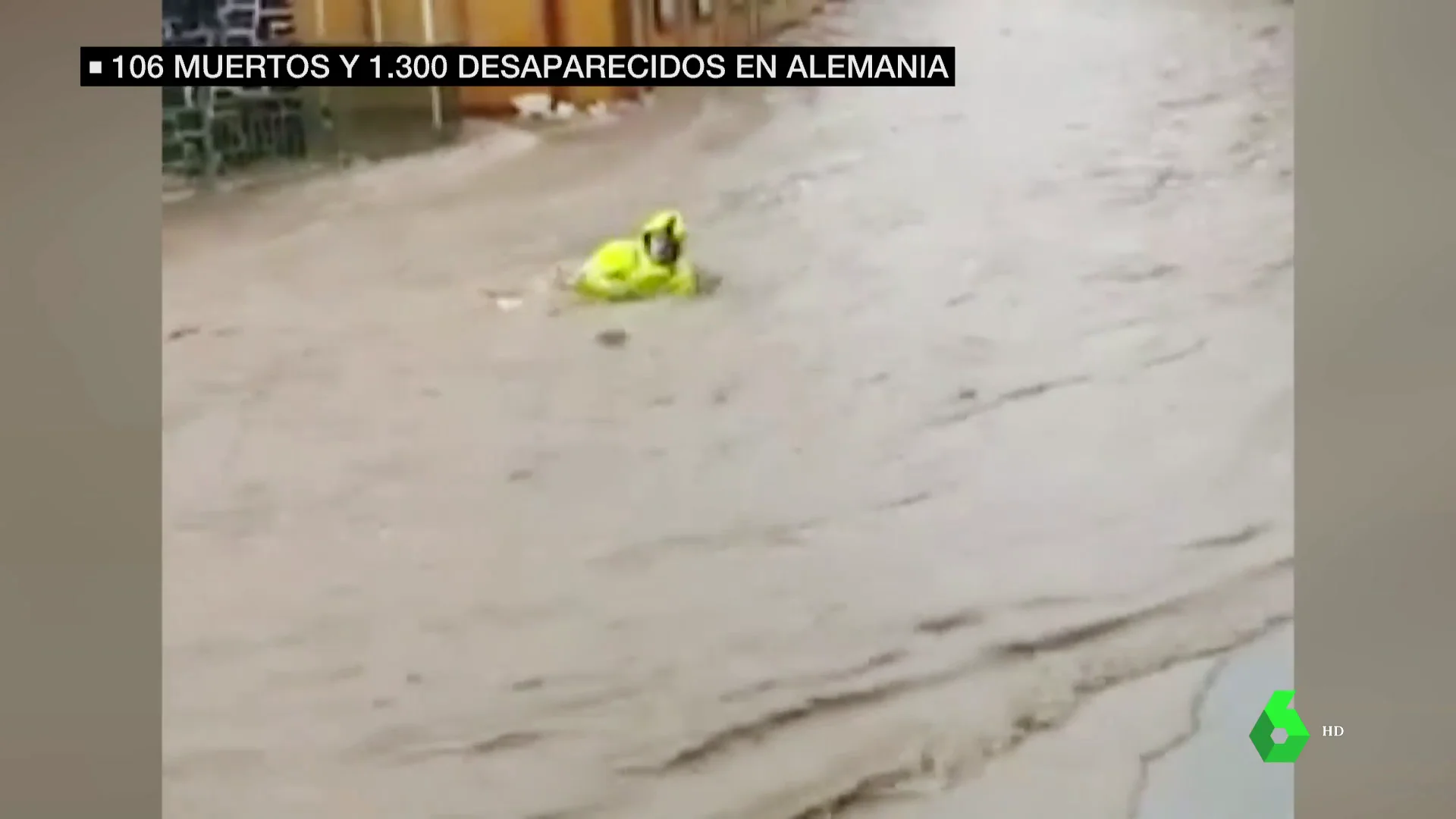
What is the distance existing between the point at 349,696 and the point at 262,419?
1.06ft

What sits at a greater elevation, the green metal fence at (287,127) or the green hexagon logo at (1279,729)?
the green metal fence at (287,127)

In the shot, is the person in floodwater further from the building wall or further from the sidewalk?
the sidewalk

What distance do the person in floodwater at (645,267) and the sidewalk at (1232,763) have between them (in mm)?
791

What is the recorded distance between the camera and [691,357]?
1561mm

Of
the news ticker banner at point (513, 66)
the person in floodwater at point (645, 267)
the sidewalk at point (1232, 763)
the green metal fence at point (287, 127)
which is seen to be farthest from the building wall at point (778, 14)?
the sidewalk at point (1232, 763)

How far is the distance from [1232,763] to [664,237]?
3.01 ft

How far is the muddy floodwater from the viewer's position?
149 centimetres

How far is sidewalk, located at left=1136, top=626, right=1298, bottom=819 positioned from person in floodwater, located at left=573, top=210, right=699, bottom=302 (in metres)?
0.79

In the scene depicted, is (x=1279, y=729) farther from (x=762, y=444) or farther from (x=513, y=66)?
(x=513, y=66)

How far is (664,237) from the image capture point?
1563mm

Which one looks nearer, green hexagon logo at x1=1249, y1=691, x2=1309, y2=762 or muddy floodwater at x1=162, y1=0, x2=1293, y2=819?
muddy floodwater at x1=162, y1=0, x2=1293, y2=819

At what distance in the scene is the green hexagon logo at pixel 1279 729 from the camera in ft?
5.29

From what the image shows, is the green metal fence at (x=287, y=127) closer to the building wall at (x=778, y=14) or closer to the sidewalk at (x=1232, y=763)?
the building wall at (x=778, y=14)

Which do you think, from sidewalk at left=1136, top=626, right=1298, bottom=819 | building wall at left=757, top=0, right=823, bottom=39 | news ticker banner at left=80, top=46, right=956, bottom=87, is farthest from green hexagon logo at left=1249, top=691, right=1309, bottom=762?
building wall at left=757, top=0, right=823, bottom=39
